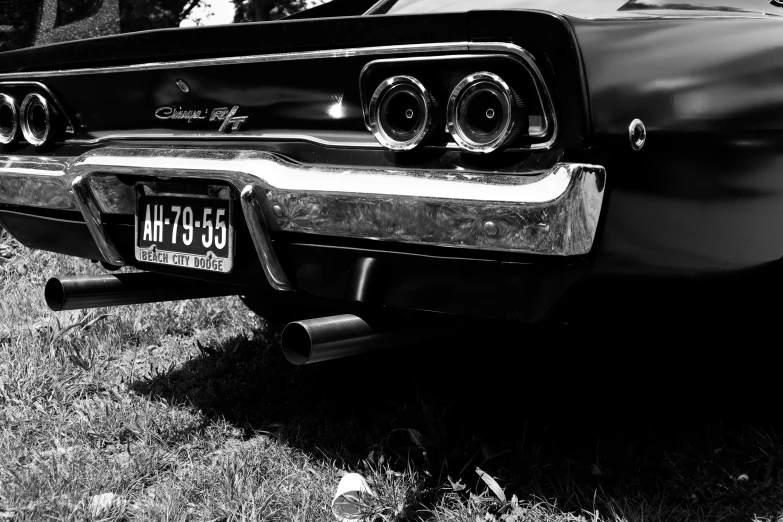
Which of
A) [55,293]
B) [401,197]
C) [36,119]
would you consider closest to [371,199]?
[401,197]

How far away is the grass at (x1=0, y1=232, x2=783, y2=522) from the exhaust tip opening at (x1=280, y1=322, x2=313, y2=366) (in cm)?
46

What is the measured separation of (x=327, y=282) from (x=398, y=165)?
0.35m

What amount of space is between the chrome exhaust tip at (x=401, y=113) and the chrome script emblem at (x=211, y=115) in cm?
47

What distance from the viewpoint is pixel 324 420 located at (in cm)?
275

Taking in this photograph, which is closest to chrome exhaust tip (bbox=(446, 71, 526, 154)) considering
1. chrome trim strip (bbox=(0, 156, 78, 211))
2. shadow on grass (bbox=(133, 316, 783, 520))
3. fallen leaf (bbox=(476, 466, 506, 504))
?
shadow on grass (bbox=(133, 316, 783, 520))

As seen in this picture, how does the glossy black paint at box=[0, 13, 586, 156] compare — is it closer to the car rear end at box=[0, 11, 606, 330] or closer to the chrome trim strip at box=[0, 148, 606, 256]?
the car rear end at box=[0, 11, 606, 330]

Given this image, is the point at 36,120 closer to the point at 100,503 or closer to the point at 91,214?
the point at 91,214

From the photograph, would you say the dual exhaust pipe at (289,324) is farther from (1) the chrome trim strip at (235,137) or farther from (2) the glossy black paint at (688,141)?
(2) the glossy black paint at (688,141)

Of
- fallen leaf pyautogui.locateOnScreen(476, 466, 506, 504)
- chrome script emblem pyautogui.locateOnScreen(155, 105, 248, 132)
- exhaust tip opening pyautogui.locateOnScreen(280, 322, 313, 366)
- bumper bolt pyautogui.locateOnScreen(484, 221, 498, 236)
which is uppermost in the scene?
chrome script emblem pyautogui.locateOnScreen(155, 105, 248, 132)

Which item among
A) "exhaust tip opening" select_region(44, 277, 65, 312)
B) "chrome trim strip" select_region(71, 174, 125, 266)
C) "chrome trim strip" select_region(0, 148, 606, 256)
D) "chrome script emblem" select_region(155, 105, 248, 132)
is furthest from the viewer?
"exhaust tip opening" select_region(44, 277, 65, 312)

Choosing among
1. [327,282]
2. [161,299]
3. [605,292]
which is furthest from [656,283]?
[161,299]

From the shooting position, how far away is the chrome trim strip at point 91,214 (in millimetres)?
2490

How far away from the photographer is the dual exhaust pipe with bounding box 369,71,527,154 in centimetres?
178

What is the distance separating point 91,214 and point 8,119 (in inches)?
25.7
